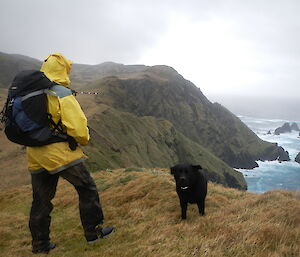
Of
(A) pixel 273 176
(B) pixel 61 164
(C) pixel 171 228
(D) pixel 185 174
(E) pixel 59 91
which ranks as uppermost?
(E) pixel 59 91

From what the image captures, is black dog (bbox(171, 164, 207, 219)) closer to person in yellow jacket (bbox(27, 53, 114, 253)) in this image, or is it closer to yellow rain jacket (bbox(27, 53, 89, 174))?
person in yellow jacket (bbox(27, 53, 114, 253))

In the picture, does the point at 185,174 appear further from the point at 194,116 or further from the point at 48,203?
the point at 194,116

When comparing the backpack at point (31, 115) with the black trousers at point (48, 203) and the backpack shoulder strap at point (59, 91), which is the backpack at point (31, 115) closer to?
the backpack shoulder strap at point (59, 91)

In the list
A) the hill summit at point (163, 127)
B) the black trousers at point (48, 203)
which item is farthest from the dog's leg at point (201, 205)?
the hill summit at point (163, 127)

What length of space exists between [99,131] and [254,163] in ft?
325

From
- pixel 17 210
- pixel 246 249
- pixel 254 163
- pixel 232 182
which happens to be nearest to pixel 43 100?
pixel 246 249

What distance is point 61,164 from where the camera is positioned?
18.7 ft

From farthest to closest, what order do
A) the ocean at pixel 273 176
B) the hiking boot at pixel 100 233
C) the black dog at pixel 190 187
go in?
the ocean at pixel 273 176, the black dog at pixel 190 187, the hiking boot at pixel 100 233

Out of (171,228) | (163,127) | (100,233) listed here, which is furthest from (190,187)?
(163,127)

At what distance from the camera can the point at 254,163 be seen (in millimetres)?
143375

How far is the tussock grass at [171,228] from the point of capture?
5402 millimetres

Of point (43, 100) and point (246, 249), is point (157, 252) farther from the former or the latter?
point (43, 100)

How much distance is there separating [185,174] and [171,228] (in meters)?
1.40

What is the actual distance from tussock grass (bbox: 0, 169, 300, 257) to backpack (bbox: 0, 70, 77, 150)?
2.32 metres
